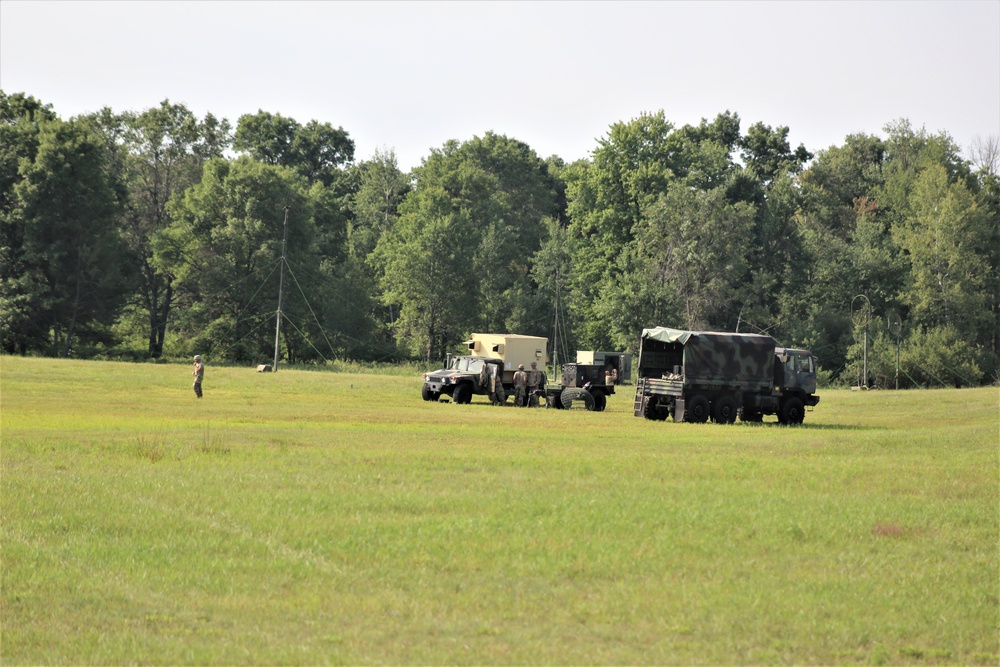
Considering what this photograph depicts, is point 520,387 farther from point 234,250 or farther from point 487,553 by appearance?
point 234,250

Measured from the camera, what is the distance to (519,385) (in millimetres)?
48031

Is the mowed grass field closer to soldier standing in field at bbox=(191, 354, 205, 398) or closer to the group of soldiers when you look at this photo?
soldier standing in field at bbox=(191, 354, 205, 398)

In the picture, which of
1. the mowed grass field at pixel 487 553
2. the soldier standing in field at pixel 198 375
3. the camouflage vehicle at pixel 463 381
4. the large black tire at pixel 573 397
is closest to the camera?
the mowed grass field at pixel 487 553

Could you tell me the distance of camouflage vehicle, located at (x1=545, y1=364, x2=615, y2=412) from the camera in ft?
154

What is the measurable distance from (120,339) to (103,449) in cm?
6987

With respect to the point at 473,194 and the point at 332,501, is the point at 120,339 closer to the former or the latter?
the point at 473,194

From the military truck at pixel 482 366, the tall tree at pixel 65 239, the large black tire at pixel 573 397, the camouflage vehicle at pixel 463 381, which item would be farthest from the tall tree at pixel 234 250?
the large black tire at pixel 573 397

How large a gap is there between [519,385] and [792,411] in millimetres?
12323

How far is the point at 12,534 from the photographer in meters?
12.7

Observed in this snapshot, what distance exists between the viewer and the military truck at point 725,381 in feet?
127

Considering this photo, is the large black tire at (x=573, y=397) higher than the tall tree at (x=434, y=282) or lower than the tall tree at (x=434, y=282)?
lower

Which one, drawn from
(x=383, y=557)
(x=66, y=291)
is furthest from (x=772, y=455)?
(x=66, y=291)

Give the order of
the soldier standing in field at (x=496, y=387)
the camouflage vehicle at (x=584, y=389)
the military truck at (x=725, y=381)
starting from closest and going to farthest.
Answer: the military truck at (x=725, y=381)
the camouflage vehicle at (x=584, y=389)
the soldier standing in field at (x=496, y=387)

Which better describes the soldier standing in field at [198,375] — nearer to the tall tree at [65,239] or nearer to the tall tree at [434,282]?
the tall tree at [65,239]
